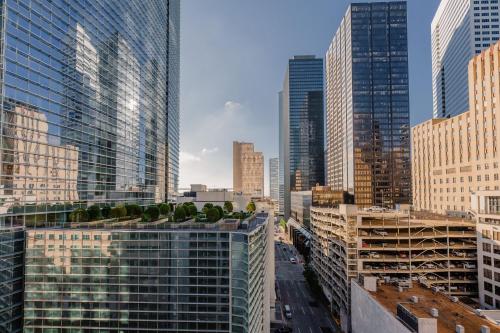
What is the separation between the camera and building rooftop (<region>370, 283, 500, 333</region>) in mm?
33912

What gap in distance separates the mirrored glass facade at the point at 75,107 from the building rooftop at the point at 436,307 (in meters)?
57.7

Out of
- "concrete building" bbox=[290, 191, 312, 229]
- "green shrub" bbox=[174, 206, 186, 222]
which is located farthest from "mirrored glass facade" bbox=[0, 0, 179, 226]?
"concrete building" bbox=[290, 191, 312, 229]

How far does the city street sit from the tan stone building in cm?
5694

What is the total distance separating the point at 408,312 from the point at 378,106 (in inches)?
5429

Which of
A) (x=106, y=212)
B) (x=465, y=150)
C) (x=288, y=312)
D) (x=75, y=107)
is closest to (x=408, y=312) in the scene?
(x=288, y=312)

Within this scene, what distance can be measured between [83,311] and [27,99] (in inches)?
1383

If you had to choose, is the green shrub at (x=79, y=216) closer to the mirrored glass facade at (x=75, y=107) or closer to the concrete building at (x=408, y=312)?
the mirrored glass facade at (x=75, y=107)

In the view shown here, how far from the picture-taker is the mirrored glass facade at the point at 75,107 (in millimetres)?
44906

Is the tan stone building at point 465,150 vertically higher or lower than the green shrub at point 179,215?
higher

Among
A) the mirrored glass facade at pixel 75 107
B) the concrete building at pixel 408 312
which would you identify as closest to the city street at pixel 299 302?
the concrete building at pixel 408 312

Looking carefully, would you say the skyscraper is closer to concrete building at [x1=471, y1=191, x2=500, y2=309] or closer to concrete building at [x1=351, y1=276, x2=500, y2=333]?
concrete building at [x1=351, y1=276, x2=500, y2=333]

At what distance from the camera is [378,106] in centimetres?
15275

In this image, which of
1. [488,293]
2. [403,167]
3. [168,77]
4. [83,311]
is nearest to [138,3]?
[168,77]

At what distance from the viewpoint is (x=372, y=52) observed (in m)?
155
